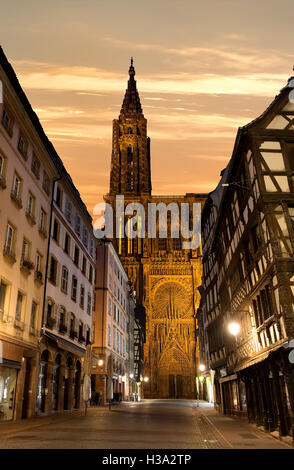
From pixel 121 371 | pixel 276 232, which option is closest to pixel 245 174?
pixel 276 232

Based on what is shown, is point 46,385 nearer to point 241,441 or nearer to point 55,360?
point 55,360

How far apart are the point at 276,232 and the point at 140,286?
60.4 m

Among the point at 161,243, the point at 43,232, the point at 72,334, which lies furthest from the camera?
the point at 161,243

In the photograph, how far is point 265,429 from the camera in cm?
1395

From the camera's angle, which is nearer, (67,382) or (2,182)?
(2,182)

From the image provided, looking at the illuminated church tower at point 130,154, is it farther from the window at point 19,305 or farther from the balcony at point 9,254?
the balcony at point 9,254

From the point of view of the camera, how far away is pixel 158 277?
74250mm

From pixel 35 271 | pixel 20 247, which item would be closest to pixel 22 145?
pixel 20 247

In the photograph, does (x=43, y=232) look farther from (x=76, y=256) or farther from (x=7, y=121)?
→ (x=76, y=256)

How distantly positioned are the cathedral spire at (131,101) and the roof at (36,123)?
6764 cm

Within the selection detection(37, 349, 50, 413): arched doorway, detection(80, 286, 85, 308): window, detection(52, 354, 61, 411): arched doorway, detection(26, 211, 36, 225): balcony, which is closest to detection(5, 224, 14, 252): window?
detection(26, 211, 36, 225): balcony

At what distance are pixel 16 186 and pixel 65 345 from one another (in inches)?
393

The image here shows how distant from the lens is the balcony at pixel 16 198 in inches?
696

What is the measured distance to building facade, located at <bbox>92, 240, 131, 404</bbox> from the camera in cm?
3475
